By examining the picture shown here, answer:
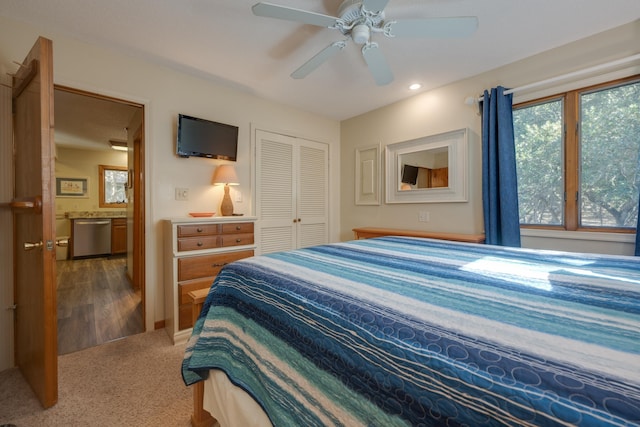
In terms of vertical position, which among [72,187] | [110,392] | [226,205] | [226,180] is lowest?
[110,392]

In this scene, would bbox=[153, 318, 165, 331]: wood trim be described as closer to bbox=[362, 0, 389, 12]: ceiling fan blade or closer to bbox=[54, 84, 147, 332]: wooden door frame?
bbox=[54, 84, 147, 332]: wooden door frame

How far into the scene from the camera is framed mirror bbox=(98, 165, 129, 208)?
612 centimetres

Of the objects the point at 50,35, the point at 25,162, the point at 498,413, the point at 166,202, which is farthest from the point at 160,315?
the point at 498,413

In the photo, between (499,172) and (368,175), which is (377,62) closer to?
(499,172)

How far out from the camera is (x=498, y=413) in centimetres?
42

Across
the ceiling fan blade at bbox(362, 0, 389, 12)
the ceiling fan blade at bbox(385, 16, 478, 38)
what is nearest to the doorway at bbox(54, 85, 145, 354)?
the ceiling fan blade at bbox(362, 0, 389, 12)

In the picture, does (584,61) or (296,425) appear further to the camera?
(584,61)

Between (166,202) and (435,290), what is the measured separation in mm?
2565

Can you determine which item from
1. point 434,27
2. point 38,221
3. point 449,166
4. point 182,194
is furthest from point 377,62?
point 38,221

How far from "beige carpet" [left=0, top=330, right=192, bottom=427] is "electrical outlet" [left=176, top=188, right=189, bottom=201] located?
1344 mm

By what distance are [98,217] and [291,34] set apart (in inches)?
235

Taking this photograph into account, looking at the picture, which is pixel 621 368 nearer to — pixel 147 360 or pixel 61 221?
pixel 147 360

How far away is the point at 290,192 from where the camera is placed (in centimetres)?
361

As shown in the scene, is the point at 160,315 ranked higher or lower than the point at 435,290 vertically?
lower
